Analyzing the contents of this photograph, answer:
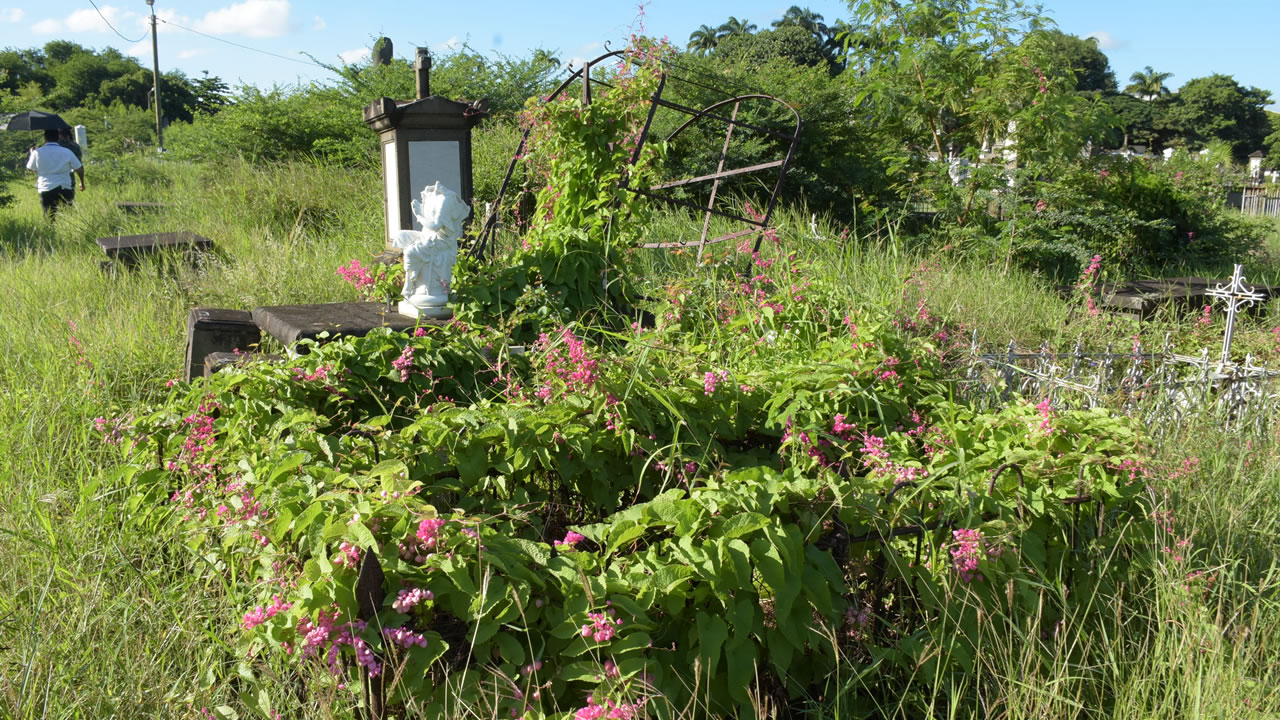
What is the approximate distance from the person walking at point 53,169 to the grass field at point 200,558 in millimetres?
5066

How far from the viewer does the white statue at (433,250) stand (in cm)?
409

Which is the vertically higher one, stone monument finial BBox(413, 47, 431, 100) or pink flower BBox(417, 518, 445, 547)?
stone monument finial BBox(413, 47, 431, 100)

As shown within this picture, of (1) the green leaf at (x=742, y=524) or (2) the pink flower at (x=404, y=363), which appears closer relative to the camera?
(1) the green leaf at (x=742, y=524)

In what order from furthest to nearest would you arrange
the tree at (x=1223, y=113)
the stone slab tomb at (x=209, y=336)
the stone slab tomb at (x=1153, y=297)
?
1. the tree at (x=1223, y=113)
2. the stone slab tomb at (x=1153, y=297)
3. the stone slab tomb at (x=209, y=336)

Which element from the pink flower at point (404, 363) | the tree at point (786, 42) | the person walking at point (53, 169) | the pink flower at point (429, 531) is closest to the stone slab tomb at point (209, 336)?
the pink flower at point (404, 363)

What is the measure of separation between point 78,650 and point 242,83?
11751 millimetres

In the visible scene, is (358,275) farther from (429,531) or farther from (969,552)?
(969,552)

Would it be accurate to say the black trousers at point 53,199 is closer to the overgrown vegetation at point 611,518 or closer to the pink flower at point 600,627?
the overgrown vegetation at point 611,518

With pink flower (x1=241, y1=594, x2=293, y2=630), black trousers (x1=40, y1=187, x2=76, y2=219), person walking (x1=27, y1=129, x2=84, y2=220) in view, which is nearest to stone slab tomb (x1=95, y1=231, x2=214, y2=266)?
person walking (x1=27, y1=129, x2=84, y2=220)

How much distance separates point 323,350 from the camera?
2.91m

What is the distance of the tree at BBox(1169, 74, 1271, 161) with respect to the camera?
2279 inches

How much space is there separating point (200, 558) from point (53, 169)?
35.1 ft

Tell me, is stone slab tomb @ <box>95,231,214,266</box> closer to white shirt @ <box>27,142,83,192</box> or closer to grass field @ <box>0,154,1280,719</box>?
grass field @ <box>0,154,1280,719</box>

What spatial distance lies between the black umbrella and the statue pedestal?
31.1 ft
